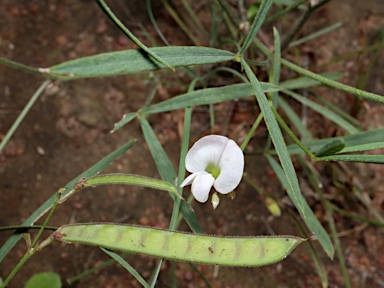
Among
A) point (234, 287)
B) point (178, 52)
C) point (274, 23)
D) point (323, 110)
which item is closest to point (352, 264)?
point (234, 287)

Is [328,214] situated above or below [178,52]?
above

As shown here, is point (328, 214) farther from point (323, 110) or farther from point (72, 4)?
point (72, 4)

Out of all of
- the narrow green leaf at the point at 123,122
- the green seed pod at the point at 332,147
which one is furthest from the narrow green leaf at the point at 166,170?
the green seed pod at the point at 332,147

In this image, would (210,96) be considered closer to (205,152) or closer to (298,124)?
(205,152)

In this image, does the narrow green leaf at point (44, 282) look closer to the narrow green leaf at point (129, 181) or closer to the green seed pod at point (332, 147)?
the narrow green leaf at point (129, 181)

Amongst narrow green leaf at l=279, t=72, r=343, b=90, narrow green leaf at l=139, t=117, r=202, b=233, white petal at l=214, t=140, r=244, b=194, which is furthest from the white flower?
narrow green leaf at l=279, t=72, r=343, b=90

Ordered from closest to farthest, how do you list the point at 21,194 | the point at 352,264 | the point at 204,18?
the point at 21,194 < the point at 352,264 < the point at 204,18

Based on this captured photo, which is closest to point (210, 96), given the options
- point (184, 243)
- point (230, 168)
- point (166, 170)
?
point (166, 170)
